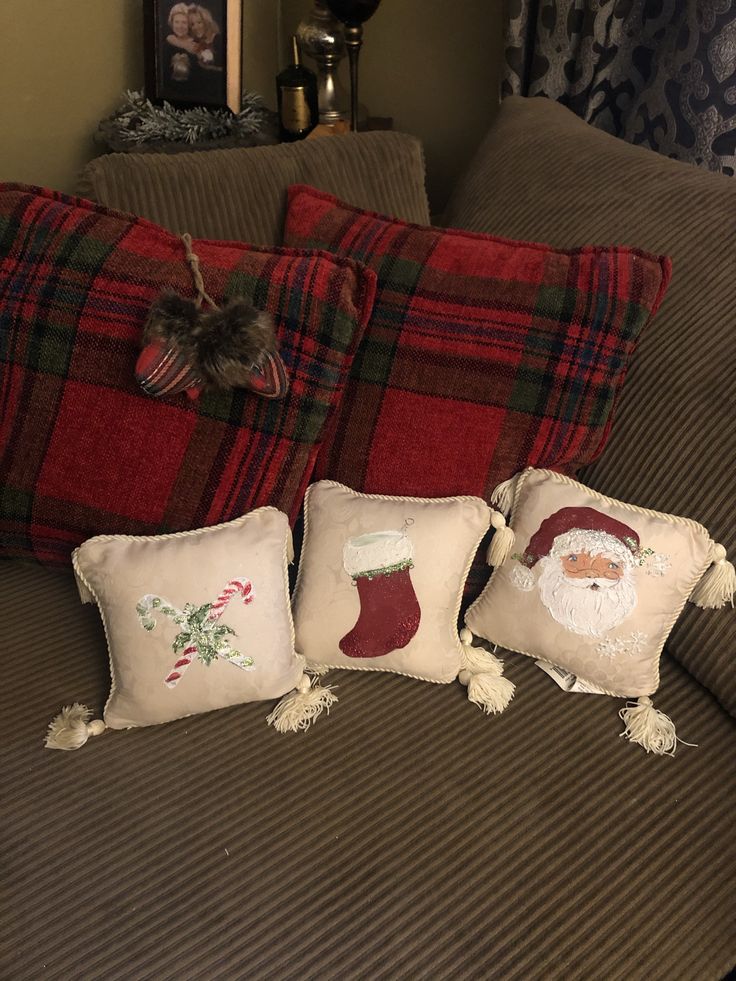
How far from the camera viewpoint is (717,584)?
2.94ft

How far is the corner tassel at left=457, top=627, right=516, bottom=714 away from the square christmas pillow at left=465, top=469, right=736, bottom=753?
44 mm

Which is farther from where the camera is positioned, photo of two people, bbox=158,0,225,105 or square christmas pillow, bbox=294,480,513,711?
photo of two people, bbox=158,0,225,105

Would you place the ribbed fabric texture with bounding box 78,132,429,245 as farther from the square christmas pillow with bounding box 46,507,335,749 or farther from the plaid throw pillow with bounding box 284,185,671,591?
the square christmas pillow with bounding box 46,507,335,749

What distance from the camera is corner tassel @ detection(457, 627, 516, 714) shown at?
0.96m

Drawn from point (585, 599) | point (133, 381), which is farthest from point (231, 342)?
point (585, 599)

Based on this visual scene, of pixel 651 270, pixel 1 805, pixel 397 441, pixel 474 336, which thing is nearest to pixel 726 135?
pixel 651 270

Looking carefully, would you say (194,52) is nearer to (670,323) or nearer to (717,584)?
(670,323)

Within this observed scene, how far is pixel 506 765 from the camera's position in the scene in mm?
894

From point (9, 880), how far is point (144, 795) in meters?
0.15

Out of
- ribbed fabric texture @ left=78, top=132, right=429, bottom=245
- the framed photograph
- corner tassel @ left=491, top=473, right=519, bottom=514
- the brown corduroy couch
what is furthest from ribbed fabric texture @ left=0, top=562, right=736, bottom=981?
the framed photograph

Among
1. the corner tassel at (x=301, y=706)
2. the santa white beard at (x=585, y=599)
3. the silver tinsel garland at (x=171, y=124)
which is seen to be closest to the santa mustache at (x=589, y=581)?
the santa white beard at (x=585, y=599)

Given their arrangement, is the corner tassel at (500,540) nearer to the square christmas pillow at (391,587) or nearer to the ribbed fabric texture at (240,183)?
the square christmas pillow at (391,587)

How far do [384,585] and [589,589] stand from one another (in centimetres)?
24

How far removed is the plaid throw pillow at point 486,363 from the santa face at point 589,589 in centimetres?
13
